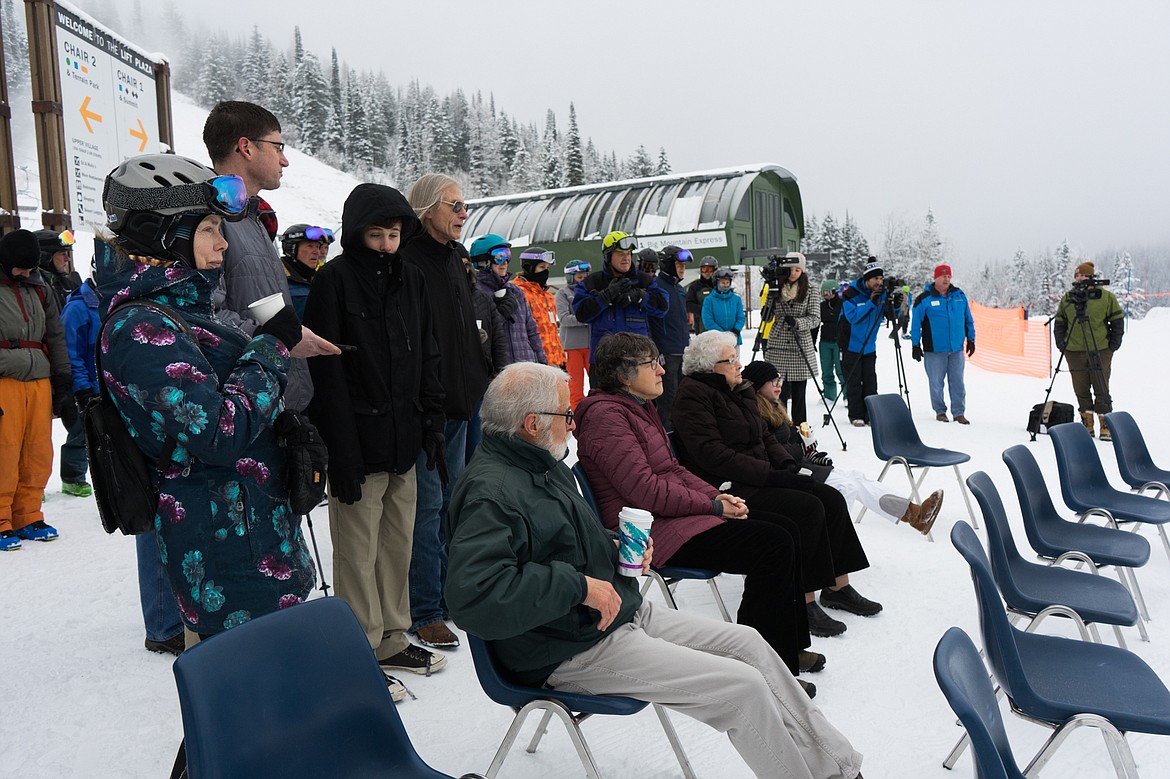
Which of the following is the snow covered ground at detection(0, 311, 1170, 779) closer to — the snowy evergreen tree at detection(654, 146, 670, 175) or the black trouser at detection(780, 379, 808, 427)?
the black trouser at detection(780, 379, 808, 427)

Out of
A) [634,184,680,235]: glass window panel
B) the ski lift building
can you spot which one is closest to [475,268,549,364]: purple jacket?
the ski lift building

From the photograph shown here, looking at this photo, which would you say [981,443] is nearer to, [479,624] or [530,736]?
[530,736]

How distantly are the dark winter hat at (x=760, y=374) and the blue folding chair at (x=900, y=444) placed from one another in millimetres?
1259

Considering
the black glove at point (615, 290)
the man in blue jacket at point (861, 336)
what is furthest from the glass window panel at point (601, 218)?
the black glove at point (615, 290)

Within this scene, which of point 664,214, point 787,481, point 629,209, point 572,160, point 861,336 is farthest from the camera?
point 572,160

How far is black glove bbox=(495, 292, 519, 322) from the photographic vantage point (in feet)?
16.3

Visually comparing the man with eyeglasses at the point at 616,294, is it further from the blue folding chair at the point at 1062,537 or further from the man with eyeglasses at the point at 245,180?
the man with eyeglasses at the point at 245,180

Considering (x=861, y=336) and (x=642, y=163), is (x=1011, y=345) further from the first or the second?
(x=642, y=163)

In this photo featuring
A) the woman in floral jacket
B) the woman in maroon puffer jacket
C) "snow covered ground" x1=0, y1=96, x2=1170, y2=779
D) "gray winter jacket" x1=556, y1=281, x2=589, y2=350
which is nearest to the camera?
the woman in floral jacket

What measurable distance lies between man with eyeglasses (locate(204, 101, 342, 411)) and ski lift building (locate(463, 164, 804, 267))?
2082 centimetres

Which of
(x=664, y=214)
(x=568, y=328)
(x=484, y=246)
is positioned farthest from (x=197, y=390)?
(x=664, y=214)

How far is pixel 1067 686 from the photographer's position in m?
2.26

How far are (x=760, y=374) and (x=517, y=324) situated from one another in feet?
5.47

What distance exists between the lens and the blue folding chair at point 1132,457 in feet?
15.6
